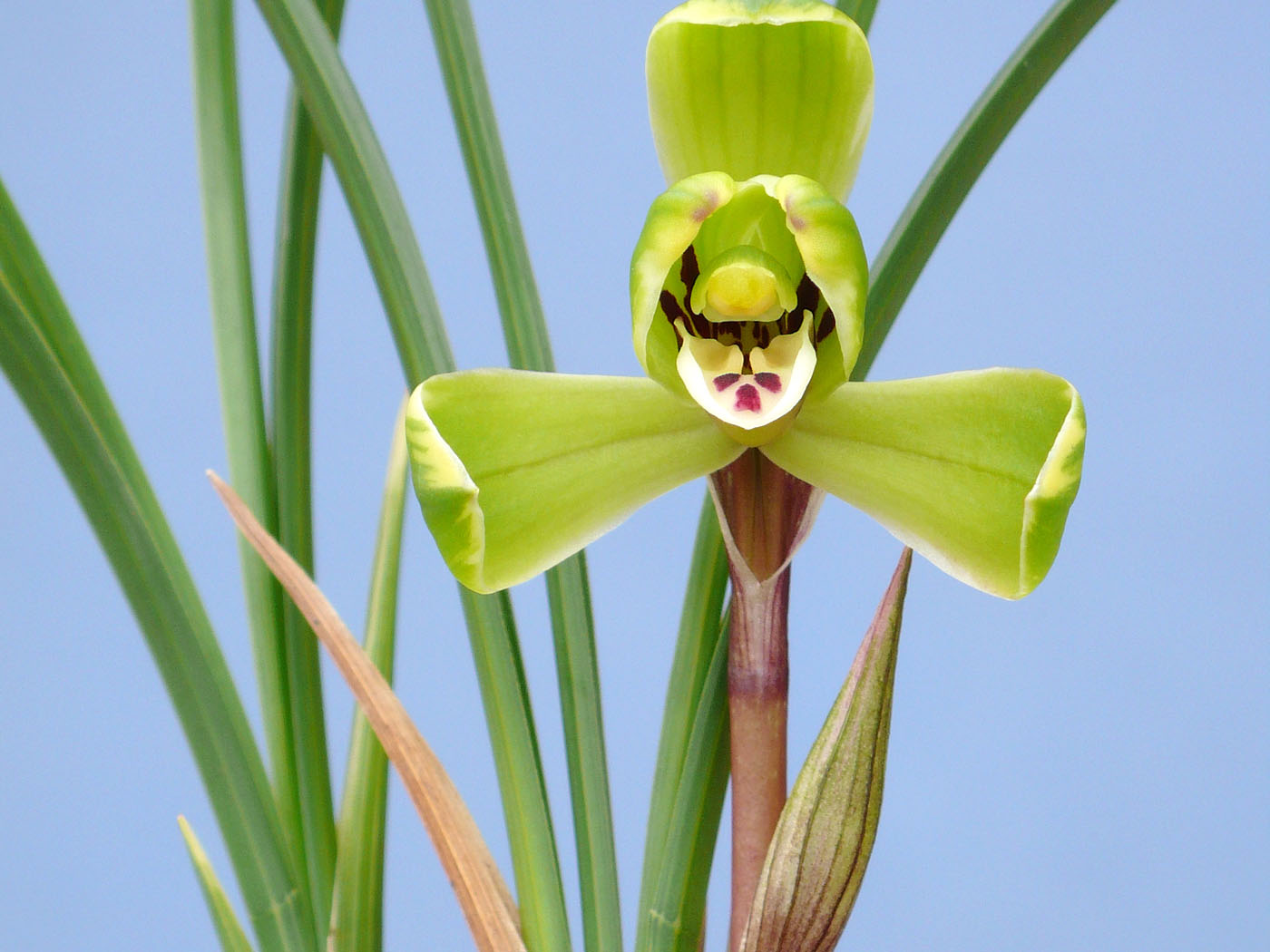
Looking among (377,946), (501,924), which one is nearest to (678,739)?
(501,924)

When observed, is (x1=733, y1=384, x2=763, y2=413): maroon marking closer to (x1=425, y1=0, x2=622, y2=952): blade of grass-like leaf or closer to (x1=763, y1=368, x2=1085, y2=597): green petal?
(x1=763, y1=368, x2=1085, y2=597): green petal

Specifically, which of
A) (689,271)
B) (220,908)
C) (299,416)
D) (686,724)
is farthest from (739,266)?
(220,908)

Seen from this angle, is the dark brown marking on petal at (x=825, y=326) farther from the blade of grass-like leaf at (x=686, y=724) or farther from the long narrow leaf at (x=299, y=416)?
the long narrow leaf at (x=299, y=416)

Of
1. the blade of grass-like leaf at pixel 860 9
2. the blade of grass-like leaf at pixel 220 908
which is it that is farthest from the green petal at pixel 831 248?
the blade of grass-like leaf at pixel 220 908

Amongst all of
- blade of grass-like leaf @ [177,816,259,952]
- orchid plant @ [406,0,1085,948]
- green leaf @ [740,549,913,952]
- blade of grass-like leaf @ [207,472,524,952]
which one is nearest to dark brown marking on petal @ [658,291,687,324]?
Result: orchid plant @ [406,0,1085,948]

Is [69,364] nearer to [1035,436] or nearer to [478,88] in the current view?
[478,88]
